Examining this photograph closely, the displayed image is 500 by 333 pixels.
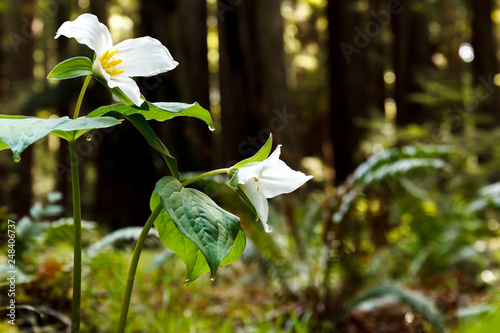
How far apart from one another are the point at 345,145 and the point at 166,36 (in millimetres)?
4321

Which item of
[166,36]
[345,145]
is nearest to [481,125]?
[345,145]

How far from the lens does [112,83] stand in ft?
3.32

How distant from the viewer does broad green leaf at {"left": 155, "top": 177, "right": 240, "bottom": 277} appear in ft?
2.84

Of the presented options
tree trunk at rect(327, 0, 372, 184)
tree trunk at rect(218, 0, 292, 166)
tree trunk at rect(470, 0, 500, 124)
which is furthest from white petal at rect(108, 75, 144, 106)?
tree trunk at rect(470, 0, 500, 124)

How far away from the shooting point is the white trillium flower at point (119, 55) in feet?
3.35

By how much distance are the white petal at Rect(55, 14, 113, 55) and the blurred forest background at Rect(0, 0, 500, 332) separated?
0.91m

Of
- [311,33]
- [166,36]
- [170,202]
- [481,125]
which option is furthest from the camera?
[311,33]

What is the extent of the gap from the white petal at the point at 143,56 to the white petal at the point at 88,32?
0.04 m

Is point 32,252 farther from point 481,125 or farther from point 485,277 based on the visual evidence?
point 481,125

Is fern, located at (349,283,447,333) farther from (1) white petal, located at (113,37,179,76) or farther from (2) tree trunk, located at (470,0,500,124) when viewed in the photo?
(2) tree trunk, located at (470,0,500,124)

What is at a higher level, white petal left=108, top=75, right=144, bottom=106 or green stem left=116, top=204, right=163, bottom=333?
white petal left=108, top=75, right=144, bottom=106

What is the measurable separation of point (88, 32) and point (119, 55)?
0.10 metres

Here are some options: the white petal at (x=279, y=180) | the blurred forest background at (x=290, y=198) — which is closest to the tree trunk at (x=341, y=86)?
the blurred forest background at (x=290, y=198)

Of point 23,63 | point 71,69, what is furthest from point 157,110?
point 23,63
